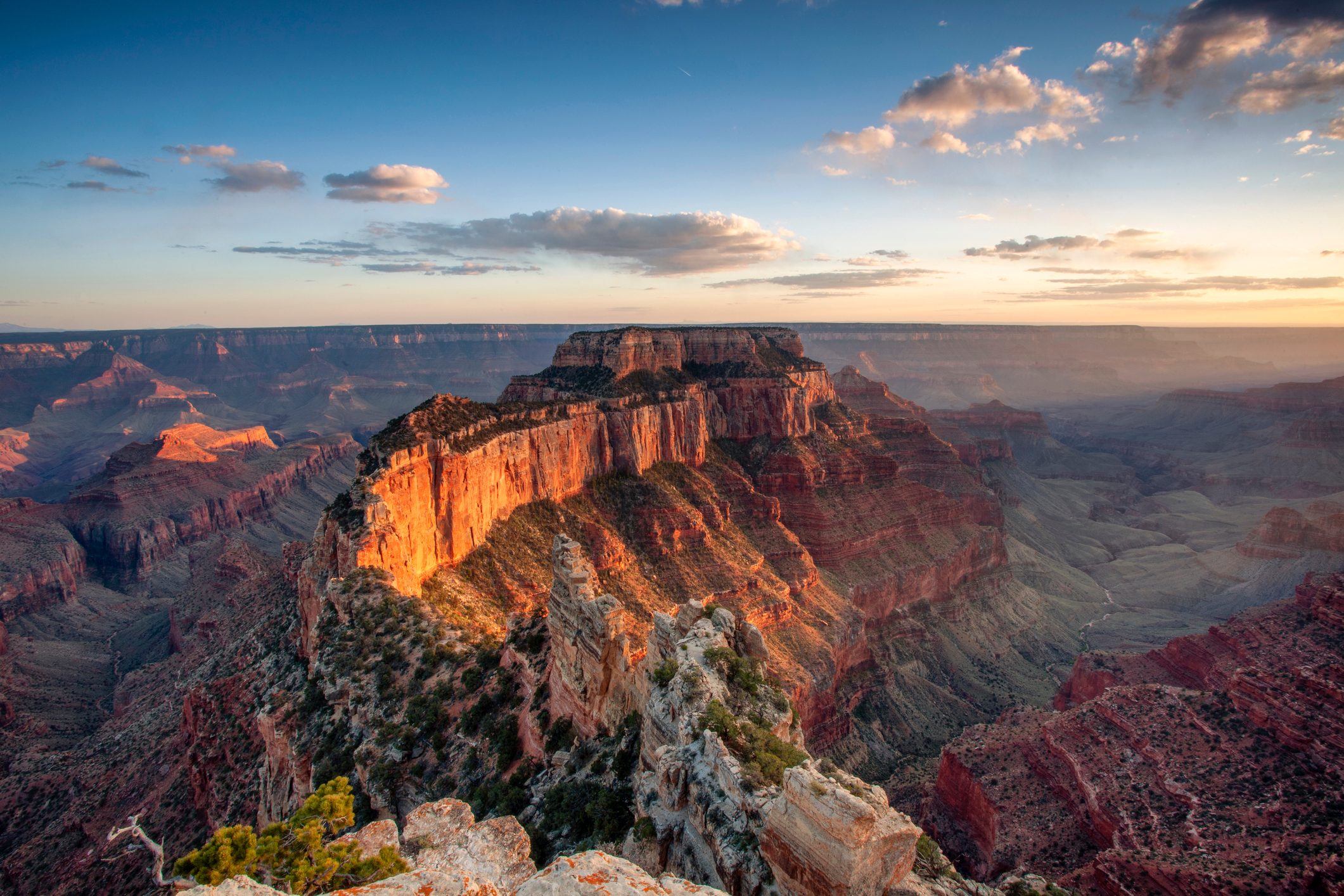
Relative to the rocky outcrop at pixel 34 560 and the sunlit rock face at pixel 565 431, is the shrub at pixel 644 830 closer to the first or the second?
the sunlit rock face at pixel 565 431

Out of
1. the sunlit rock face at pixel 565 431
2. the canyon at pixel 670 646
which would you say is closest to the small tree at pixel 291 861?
the canyon at pixel 670 646

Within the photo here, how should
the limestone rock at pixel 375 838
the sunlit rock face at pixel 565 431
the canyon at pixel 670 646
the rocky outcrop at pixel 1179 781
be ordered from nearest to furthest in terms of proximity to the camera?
the limestone rock at pixel 375 838
the canyon at pixel 670 646
the rocky outcrop at pixel 1179 781
the sunlit rock face at pixel 565 431

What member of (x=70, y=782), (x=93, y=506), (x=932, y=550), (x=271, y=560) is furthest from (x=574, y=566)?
(x=93, y=506)

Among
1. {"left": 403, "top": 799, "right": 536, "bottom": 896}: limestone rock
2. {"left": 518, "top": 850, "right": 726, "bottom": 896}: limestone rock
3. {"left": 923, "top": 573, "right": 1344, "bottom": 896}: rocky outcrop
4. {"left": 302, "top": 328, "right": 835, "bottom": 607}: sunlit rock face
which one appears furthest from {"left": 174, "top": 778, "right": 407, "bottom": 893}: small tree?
{"left": 923, "top": 573, "right": 1344, "bottom": 896}: rocky outcrop

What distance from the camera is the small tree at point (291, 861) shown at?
1318 cm

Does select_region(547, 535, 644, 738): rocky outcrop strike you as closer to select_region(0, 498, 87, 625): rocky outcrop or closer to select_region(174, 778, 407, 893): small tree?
select_region(174, 778, 407, 893): small tree

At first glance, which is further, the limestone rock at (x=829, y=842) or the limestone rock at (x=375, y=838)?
the limestone rock at (x=375, y=838)

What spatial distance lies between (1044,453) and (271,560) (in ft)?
617

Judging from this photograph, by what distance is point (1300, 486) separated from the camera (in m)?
144

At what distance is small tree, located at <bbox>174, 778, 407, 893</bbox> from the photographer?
519 inches

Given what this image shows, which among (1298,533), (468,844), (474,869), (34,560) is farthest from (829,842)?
(34,560)

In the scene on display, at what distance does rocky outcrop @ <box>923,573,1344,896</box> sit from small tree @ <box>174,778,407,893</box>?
112 ft

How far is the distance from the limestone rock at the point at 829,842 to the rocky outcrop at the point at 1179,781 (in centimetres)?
2429

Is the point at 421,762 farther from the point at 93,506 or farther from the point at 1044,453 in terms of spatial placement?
the point at 1044,453
